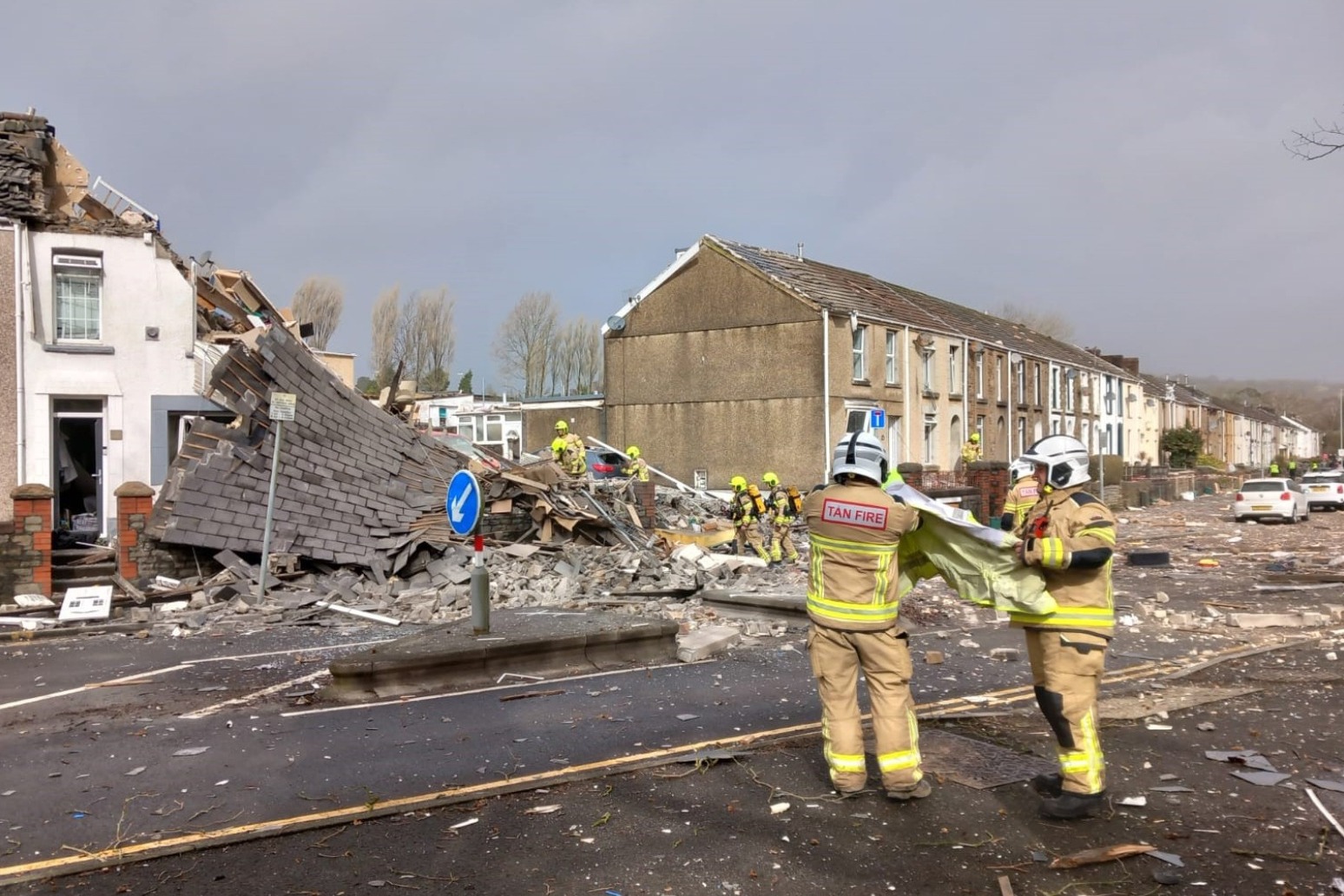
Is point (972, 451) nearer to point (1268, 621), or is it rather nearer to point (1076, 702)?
point (1268, 621)

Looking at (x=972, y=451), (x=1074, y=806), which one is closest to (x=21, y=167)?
(x=1074, y=806)

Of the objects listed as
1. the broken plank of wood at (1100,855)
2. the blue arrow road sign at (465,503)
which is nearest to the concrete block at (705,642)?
the blue arrow road sign at (465,503)

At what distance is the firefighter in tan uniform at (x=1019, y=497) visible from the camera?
537 centimetres

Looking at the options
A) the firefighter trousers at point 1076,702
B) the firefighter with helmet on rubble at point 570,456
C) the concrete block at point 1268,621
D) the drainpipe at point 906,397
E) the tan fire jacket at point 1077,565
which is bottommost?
the concrete block at point 1268,621

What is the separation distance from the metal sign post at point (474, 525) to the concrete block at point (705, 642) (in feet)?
6.36

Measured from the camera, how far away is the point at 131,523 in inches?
529

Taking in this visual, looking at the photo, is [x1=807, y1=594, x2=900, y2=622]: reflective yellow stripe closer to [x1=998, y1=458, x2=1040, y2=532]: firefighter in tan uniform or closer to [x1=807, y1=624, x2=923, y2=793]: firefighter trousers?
[x1=807, y1=624, x2=923, y2=793]: firefighter trousers

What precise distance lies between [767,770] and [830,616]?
1125mm

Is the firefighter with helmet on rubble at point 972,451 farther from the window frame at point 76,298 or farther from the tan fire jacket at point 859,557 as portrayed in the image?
the tan fire jacket at point 859,557

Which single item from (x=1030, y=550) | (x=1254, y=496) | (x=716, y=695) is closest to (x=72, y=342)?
(x=716, y=695)

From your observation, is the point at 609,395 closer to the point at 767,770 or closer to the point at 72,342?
the point at 72,342

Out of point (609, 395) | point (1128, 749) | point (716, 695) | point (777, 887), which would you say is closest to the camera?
point (777, 887)

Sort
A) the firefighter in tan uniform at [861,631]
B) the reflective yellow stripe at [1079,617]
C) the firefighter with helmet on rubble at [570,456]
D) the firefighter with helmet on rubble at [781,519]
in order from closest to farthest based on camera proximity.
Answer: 1. the reflective yellow stripe at [1079,617]
2. the firefighter in tan uniform at [861,631]
3. the firefighter with helmet on rubble at [781,519]
4. the firefighter with helmet on rubble at [570,456]

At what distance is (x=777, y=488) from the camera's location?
16.8 metres
